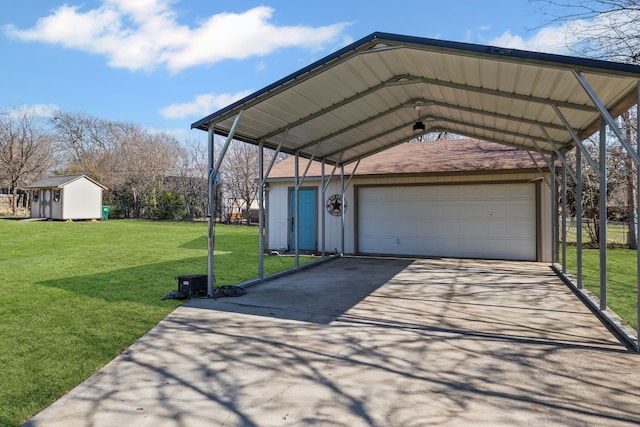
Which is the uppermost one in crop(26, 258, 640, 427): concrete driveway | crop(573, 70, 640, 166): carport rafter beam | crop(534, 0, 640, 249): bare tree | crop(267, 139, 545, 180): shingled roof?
crop(534, 0, 640, 249): bare tree

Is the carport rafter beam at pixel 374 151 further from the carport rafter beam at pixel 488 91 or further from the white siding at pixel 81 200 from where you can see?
the white siding at pixel 81 200

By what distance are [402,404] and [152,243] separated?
12.5 m

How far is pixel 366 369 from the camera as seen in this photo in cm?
316

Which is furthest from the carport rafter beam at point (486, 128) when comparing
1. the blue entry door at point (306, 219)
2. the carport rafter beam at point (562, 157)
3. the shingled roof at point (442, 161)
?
the blue entry door at point (306, 219)

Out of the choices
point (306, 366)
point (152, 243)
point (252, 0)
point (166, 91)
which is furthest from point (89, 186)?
point (306, 366)

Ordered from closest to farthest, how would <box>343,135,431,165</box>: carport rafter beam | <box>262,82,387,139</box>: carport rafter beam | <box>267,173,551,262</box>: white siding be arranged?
1. <box>262,82,387,139</box>: carport rafter beam
2. <box>267,173,551,262</box>: white siding
3. <box>343,135,431,165</box>: carport rafter beam

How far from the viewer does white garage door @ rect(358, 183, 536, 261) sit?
977cm

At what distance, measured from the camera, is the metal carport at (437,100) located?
4133 mm

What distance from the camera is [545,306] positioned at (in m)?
5.32

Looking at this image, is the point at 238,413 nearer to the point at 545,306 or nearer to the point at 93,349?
the point at 93,349

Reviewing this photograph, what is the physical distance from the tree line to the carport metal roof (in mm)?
16662

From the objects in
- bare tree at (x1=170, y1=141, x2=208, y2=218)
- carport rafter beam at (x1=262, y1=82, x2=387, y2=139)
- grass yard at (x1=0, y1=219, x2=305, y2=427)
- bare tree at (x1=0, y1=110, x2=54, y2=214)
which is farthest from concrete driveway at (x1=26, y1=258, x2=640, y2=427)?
bare tree at (x1=0, y1=110, x2=54, y2=214)

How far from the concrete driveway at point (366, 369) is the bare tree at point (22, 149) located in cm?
3209

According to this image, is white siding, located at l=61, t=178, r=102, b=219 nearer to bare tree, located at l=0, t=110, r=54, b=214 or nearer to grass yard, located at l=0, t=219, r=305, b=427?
bare tree, located at l=0, t=110, r=54, b=214
